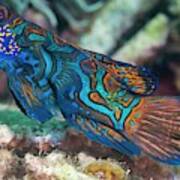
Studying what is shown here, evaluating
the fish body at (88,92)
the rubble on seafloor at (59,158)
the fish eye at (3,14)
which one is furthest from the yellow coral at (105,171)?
the fish eye at (3,14)

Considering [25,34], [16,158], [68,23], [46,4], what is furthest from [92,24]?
[16,158]

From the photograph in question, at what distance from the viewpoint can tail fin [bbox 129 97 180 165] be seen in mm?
2150

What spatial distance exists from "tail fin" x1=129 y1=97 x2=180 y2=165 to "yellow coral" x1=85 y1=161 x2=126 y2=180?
0.56ft

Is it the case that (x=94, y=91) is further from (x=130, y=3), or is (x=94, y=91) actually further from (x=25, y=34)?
(x=130, y=3)

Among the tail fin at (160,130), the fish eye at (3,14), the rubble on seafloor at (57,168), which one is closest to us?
the rubble on seafloor at (57,168)

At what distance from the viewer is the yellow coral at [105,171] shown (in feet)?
6.85

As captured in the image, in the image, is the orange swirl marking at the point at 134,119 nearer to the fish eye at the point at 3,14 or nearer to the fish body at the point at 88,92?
the fish body at the point at 88,92

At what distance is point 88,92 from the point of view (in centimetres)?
229

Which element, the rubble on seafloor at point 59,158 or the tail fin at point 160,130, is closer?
the rubble on seafloor at point 59,158

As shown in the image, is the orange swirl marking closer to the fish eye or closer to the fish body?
the fish body

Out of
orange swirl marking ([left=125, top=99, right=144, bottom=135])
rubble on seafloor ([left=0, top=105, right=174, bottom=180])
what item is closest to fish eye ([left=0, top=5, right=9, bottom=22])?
rubble on seafloor ([left=0, top=105, right=174, bottom=180])

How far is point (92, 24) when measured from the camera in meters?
5.46

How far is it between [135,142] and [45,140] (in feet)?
1.56

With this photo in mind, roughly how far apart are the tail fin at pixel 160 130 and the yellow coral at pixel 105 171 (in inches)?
6.7
